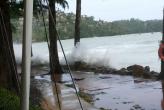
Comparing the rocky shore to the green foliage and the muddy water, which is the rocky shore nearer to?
the muddy water

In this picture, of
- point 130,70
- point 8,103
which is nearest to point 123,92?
point 130,70

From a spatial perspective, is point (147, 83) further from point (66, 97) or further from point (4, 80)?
point (4, 80)

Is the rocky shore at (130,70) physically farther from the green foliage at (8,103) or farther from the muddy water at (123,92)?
the green foliage at (8,103)

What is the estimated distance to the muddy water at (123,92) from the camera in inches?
448

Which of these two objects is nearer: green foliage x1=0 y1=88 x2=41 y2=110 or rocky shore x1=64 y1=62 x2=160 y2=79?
green foliage x1=0 y1=88 x2=41 y2=110

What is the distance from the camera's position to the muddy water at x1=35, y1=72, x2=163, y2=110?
11391 mm

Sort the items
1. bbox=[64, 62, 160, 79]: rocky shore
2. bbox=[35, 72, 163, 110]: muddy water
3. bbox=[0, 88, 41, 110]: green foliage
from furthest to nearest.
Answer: bbox=[64, 62, 160, 79]: rocky shore
bbox=[35, 72, 163, 110]: muddy water
bbox=[0, 88, 41, 110]: green foliage

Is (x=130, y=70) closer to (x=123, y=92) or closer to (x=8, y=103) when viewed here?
(x=123, y=92)

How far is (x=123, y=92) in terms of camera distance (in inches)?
544

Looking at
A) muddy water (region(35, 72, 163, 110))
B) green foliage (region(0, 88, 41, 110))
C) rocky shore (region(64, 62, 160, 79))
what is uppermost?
green foliage (region(0, 88, 41, 110))

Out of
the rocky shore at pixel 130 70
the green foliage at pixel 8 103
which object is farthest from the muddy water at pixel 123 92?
→ the green foliage at pixel 8 103

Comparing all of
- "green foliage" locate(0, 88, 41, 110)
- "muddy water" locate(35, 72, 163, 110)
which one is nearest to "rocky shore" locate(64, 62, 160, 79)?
"muddy water" locate(35, 72, 163, 110)

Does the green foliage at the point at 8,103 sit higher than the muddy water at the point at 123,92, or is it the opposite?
the green foliage at the point at 8,103

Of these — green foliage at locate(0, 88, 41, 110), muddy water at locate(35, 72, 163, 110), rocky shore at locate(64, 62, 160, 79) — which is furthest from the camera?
rocky shore at locate(64, 62, 160, 79)
